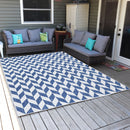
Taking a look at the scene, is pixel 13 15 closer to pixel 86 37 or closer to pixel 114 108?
pixel 86 37

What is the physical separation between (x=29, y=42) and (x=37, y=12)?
→ 1.43m

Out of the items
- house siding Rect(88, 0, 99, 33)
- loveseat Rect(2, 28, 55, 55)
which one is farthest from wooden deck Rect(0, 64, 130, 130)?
house siding Rect(88, 0, 99, 33)

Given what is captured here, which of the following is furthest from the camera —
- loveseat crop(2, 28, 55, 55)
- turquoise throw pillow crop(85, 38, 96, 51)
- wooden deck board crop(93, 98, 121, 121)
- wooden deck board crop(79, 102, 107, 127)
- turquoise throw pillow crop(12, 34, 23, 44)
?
turquoise throw pillow crop(12, 34, 23, 44)

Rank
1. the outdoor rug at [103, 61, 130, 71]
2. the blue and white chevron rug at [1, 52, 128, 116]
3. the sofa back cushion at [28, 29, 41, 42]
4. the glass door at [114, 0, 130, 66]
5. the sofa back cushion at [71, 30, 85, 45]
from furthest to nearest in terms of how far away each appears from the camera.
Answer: the sofa back cushion at [28, 29, 41, 42] → the sofa back cushion at [71, 30, 85, 45] → the glass door at [114, 0, 130, 66] → the outdoor rug at [103, 61, 130, 71] → the blue and white chevron rug at [1, 52, 128, 116]

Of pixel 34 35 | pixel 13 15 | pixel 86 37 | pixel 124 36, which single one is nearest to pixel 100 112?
pixel 124 36

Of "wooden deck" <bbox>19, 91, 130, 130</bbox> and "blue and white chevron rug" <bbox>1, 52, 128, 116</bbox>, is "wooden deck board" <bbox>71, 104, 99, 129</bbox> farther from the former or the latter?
"blue and white chevron rug" <bbox>1, 52, 128, 116</bbox>

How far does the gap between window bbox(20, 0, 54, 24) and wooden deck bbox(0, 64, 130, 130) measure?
4.02m

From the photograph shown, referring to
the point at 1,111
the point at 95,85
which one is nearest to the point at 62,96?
the point at 95,85

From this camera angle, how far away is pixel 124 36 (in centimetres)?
471

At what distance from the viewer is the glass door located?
4.53 metres

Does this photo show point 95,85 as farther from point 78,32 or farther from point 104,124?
point 78,32

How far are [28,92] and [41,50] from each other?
2.81 meters

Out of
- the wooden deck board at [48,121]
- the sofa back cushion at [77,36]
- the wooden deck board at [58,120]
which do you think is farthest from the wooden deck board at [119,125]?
the sofa back cushion at [77,36]

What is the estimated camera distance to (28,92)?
3.05 m
